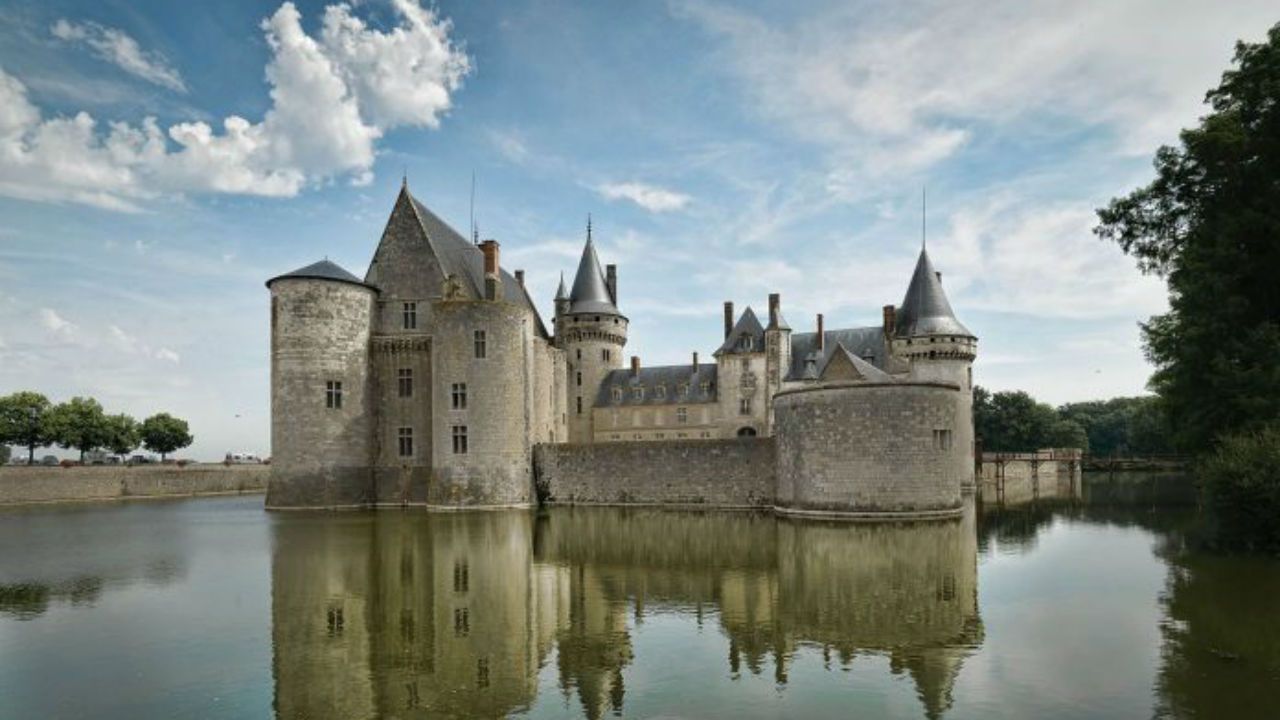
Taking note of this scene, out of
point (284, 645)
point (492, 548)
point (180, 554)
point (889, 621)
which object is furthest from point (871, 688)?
point (180, 554)

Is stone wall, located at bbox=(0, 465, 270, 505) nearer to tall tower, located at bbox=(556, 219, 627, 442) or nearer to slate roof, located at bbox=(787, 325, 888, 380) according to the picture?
tall tower, located at bbox=(556, 219, 627, 442)

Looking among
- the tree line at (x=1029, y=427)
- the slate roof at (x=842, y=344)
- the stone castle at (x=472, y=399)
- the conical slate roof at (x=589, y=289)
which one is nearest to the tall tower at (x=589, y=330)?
the conical slate roof at (x=589, y=289)

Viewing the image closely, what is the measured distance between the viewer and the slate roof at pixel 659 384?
157 feet

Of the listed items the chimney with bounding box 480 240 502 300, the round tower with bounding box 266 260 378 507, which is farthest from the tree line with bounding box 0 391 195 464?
the chimney with bounding box 480 240 502 300

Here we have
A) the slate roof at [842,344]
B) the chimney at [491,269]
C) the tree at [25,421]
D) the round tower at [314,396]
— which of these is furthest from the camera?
the tree at [25,421]

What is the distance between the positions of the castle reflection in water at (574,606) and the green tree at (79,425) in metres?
36.2

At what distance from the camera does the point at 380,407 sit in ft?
112

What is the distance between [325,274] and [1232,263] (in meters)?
29.9

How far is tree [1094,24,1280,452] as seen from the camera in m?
19.5

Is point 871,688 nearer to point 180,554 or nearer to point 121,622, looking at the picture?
point 121,622

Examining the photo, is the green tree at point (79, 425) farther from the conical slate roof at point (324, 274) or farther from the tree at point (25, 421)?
the conical slate roof at point (324, 274)

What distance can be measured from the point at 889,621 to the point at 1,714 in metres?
10.6

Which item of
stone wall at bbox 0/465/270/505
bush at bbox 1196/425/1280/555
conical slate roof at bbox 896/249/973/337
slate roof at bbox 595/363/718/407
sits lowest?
stone wall at bbox 0/465/270/505

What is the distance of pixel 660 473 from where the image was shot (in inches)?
1246
